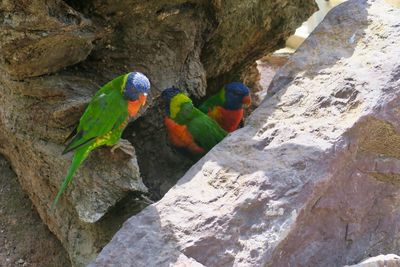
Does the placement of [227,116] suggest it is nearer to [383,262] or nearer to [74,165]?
[74,165]

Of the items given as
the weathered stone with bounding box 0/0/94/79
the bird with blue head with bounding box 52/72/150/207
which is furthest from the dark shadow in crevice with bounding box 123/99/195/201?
the weathered stone with bounding box 0/0/94/79

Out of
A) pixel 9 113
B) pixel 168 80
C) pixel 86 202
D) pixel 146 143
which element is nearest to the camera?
pixel 86 202

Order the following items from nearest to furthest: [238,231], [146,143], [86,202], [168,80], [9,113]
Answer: [238,231] → [86,202] → [9,113] → [168,80] → [146,143]

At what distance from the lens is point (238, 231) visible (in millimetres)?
1869

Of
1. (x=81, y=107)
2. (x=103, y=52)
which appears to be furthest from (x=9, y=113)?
(x=103, y=52)

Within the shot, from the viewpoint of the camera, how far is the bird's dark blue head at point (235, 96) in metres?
3.38

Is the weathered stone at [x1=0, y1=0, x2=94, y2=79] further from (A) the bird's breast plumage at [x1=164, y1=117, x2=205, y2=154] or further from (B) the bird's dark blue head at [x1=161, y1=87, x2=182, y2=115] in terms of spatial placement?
(A) the bird's breast plumage at [x1=164, y1=117, x2=205, y2=154]

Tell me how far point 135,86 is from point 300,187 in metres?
0.95

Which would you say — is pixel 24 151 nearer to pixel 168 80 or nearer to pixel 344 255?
pixel 168 80

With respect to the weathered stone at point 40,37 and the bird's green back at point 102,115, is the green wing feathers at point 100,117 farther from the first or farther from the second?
the weathered stone at point 40,37

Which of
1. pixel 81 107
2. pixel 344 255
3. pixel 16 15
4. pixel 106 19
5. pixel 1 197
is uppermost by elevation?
pixel 16 15

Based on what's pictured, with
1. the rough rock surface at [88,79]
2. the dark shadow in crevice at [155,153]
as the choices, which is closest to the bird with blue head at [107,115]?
the rough rock surface at [88,79]

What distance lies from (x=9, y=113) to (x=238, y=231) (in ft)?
4.68

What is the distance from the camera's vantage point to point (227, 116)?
344 centimetres
